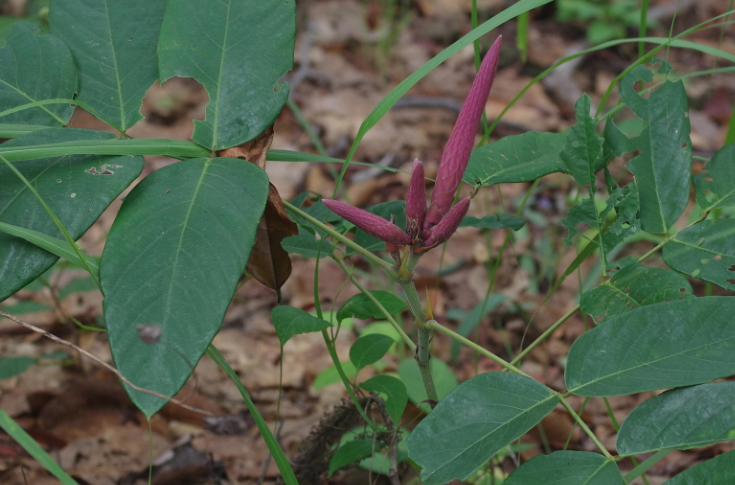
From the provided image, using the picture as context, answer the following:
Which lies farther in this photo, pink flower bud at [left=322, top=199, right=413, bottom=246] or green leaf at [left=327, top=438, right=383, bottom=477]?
green leaf at [left=327, top=438, right=383, bottom=477]

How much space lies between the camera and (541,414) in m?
0.84

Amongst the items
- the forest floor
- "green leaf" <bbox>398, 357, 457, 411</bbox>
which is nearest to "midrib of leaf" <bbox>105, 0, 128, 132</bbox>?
the forest floor

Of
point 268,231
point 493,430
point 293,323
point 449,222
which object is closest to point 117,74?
point 268,231

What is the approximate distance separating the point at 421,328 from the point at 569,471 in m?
0.30

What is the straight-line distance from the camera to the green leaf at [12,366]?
153 cm

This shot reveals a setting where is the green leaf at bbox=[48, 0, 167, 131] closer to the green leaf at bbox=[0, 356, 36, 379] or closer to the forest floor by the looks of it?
the forest floor

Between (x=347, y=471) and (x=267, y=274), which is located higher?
(x=267, y=274)

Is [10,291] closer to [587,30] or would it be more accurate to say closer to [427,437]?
[427,437]

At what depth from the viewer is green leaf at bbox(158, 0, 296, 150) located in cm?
98

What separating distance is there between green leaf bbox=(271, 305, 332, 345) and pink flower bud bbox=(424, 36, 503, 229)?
278 mm

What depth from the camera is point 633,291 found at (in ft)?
3.17

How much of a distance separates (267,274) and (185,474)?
74 centimetres

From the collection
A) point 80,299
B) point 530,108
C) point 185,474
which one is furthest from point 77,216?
point 530,108

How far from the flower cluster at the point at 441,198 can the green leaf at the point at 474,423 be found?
22 centimetres
